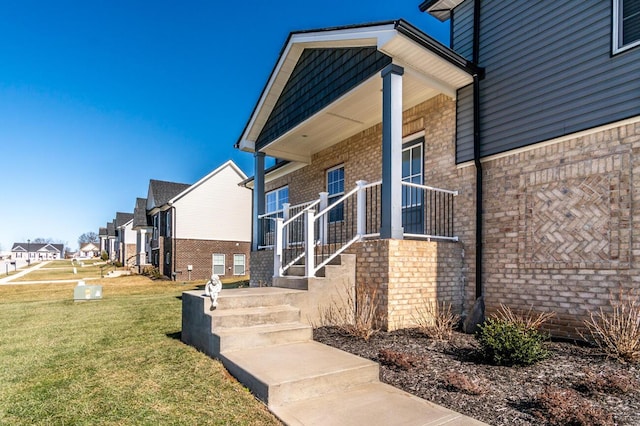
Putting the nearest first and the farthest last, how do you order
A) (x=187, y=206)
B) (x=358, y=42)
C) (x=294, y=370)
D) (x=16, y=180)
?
(x=294, y=370), (x=358, y=42), (x=187, y=206), (x=16, y=180)

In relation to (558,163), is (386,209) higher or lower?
lower

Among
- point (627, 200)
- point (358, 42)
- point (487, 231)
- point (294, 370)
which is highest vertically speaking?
point (358, 42)

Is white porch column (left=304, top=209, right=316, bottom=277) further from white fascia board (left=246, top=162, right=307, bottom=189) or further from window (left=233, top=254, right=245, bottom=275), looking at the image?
window (left=233, top=254, right=245, bottom=275)

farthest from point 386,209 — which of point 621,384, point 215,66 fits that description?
point 215,66

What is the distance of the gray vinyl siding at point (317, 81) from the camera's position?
275 inches

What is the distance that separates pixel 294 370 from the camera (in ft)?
12.0

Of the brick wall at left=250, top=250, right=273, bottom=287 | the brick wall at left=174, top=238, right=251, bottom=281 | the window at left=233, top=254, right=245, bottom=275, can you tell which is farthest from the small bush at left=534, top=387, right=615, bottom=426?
the window at left=233, top=254, right=245, bottom=275

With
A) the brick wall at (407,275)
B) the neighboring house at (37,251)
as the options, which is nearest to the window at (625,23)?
the brick wall at (407,275)

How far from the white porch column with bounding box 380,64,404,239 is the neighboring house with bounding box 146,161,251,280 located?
19992mm

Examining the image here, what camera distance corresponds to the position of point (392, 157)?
242 inches

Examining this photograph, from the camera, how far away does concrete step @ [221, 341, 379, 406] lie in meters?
3.31

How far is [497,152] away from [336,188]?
516cm

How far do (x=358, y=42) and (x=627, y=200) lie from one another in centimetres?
496

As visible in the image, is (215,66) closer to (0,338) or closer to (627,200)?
(0,338)
